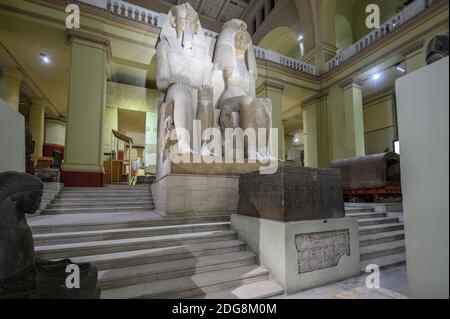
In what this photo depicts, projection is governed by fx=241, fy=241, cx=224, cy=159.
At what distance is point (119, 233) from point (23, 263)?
935 millimetres

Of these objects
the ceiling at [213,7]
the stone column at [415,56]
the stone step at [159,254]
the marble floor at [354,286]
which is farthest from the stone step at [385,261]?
the ceiling at [213,7]

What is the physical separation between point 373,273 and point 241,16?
1635 centimetres

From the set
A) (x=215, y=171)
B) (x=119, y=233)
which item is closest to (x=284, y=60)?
(x=215, y=171)

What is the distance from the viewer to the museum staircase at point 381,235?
8.75ft

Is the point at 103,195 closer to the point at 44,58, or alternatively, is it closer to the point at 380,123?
the point at 44,58

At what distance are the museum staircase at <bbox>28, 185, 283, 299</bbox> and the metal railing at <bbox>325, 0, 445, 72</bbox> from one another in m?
8.54

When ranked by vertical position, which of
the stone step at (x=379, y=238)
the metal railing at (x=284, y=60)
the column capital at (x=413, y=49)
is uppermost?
the metal railing at (x=284, y=60)

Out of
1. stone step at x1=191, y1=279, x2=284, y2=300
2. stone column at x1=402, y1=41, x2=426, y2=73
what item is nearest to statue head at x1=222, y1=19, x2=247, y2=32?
stone step at x1=191, y1=279, x2=284, y2=300

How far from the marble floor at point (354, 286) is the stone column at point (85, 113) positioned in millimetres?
5768

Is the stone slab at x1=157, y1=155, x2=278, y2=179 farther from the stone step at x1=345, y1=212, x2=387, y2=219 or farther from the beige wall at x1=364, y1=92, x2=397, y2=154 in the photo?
the beige wall at x1=364, y1=92, x2=397, y2=154

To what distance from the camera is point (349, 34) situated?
11859mm

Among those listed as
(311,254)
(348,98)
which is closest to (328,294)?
(311,254)

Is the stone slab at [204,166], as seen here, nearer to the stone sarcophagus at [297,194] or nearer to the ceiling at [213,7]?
the stone sarcophagus at [297,194]
